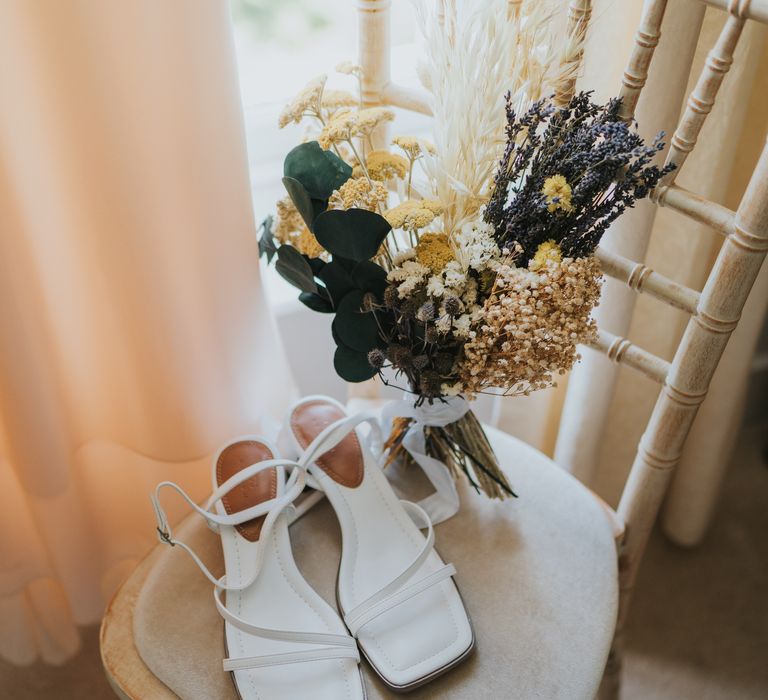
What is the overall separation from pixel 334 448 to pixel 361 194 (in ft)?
1.03

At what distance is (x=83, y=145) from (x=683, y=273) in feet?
2.49

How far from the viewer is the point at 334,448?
2.77ft

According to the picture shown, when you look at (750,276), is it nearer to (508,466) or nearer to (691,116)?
(691,116)

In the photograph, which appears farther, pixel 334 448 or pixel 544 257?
pixel 334 448

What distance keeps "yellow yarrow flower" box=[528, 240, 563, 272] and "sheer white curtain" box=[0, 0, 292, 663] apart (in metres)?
0.35

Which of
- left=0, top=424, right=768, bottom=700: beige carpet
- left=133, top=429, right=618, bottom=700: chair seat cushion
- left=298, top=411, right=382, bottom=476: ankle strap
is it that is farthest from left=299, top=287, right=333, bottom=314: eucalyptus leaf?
left=0, top=424, right=768, bottom=700: beige carpet

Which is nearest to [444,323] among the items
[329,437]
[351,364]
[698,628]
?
[351,364]

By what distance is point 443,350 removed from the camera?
27.4 inches

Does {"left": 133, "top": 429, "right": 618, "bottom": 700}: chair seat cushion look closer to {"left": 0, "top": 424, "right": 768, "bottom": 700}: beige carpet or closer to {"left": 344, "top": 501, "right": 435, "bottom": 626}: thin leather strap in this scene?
{"left": 344, "top": 501, "right": 435, "bottom": 626}: thin leather strap

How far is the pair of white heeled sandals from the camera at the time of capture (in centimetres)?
68

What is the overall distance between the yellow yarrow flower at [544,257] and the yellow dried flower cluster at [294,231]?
214mm

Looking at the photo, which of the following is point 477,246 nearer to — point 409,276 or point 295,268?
point 409,276

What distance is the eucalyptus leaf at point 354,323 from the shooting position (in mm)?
698

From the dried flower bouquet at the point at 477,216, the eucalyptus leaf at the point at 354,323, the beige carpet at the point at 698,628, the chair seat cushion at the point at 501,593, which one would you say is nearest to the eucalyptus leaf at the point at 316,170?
the dried flower bouquet at the point at 477,216
